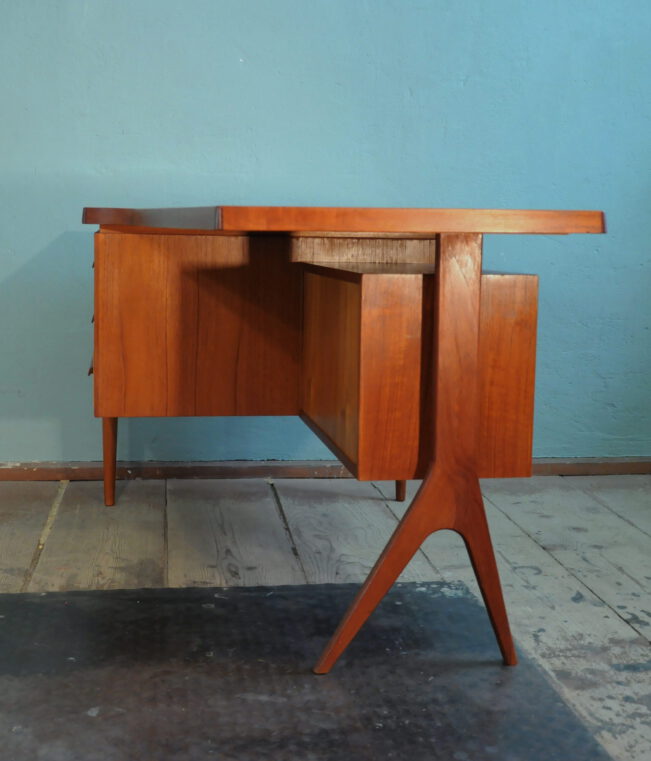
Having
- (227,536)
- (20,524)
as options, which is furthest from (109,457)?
(227,536)

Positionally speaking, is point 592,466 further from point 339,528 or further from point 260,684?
point 260,684

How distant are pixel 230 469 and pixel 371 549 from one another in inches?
26.1

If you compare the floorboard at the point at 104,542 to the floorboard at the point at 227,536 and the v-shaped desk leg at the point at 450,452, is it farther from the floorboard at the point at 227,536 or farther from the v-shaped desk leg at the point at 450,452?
the v-shaped desk leg at the point at 450,452

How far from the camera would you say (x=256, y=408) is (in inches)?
88.5

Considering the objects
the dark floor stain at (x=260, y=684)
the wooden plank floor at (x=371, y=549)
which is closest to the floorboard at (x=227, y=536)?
the wooden plank floor at (x=371, y=549)

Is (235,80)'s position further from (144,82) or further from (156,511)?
(156,511)

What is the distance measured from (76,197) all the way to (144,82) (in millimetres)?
325

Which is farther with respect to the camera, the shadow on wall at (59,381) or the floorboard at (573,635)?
the shadow on wall at (59,381)

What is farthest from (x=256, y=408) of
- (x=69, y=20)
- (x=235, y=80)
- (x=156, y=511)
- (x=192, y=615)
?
(x=69, y=20)

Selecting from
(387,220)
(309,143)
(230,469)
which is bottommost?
(230,469)

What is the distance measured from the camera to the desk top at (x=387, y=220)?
125cm

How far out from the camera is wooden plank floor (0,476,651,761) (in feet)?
5.05

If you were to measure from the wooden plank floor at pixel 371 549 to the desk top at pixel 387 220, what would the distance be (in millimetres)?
653

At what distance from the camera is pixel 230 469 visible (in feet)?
8.57
